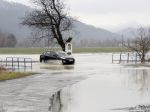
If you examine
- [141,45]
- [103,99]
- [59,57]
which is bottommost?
[103,99]

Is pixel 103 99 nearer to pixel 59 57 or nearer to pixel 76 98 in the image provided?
pixel 76 98

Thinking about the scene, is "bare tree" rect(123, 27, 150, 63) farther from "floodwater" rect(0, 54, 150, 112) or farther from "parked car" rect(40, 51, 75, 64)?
"floodwater" rect(0, 54, 150, 112)

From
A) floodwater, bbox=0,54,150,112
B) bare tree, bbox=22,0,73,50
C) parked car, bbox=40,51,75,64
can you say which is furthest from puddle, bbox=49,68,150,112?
bare tree, bbox=22,0,73,50

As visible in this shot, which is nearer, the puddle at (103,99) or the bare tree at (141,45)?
the puddle at (103,99)

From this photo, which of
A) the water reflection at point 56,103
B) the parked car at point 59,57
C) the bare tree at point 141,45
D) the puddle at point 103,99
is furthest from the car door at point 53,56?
the water reflection at point 56,103

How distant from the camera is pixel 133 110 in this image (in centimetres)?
1655

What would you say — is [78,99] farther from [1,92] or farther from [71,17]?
[71,17]

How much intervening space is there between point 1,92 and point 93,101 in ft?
18.2

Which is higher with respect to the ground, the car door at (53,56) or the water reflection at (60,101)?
the car door at (53,56)

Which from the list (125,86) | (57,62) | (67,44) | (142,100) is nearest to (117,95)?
(142,100)

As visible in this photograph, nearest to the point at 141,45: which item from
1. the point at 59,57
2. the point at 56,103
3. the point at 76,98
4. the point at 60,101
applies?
the point at 59,57

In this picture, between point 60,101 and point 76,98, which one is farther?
point 76,98

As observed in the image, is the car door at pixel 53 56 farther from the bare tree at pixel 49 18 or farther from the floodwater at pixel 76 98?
the floodwater at pixel 76 98

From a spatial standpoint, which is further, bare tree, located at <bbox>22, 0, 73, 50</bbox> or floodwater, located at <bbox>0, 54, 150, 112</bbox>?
bare tree, located at <bbox>22, 0, 73, 50</bbox>
